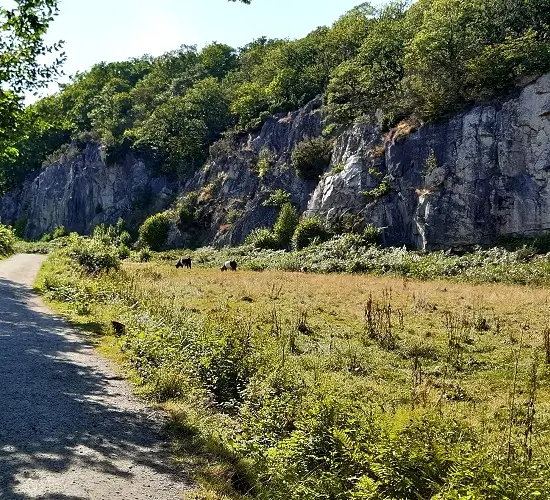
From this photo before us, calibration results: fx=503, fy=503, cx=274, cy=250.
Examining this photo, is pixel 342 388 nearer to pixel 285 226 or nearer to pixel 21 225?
pixel 285 226

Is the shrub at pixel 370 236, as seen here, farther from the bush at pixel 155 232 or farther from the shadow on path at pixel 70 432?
the shadow on path at pixel 70 432

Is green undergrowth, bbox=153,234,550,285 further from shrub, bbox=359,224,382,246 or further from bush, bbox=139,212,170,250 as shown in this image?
bush, bbox=139,212,170,250

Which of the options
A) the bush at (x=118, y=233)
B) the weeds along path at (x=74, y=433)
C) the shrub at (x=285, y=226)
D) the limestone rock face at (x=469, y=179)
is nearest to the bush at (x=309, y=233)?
the shrub at (x=285, y=226)

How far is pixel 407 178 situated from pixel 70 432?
3786 centimetres

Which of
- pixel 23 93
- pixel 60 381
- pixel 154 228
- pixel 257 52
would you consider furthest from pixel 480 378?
pixel 257 52

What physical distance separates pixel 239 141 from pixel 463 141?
34.6m

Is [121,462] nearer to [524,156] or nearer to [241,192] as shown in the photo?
[524,156]

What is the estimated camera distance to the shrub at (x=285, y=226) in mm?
48188

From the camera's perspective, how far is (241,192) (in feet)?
196

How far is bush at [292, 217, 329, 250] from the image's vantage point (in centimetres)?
4503

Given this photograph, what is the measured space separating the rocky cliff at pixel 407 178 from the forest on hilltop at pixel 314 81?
241 centimetres

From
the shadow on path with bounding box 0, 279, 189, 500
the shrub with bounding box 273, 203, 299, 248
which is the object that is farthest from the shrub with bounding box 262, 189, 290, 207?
the shadow on path with bounding box 0, 279, 189, 500

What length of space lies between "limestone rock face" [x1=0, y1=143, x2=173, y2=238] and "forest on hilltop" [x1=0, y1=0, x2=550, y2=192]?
2.84m

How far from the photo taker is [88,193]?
84.2 m
